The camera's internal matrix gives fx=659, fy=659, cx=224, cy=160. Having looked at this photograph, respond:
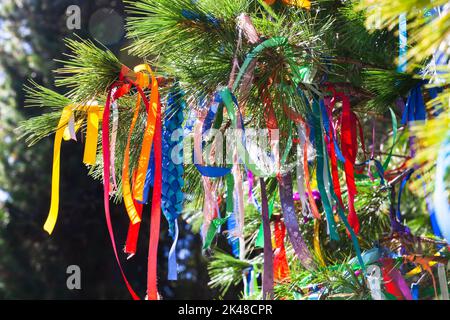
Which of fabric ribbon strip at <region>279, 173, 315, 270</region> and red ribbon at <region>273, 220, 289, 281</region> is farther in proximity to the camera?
red ribbon at <region>273, 220, 289, 281</region>

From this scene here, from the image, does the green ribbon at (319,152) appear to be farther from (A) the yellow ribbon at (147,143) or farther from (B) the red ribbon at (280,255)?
(B) the red ribbon at (280,255)

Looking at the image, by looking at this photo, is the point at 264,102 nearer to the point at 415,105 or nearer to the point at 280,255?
the point at 415,105

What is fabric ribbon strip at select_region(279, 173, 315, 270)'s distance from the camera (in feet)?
3.16

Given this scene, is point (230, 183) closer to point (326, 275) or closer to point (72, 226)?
point (326, 275)

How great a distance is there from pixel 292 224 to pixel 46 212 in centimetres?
344

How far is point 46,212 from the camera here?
419cm

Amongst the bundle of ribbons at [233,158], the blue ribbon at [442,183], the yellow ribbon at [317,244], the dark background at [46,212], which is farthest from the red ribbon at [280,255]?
the dark background at [46,212]

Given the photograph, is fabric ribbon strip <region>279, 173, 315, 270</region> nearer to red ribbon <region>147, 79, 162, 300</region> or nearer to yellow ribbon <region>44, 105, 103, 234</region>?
red ribbon <region>147, 79, 162, 300</region>

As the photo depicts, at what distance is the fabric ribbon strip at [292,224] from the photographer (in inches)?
37.9

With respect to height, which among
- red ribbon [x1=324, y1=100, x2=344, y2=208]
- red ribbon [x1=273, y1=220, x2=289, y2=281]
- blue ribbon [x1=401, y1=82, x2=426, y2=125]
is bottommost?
red ribbon [x1=273, y1=220, x2=289, y2=281]

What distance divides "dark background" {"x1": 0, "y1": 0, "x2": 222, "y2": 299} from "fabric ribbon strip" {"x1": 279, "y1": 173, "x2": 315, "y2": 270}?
2689mm

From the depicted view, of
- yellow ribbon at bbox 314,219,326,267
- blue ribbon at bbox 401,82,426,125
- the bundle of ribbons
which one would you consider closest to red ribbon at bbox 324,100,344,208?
the bundle of ribbons

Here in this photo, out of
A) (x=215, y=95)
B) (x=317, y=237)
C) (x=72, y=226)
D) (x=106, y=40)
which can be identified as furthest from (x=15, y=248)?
(x=215, y=95)

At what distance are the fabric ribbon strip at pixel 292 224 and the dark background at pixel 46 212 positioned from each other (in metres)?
2.69
